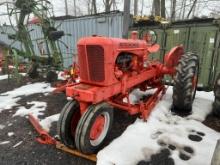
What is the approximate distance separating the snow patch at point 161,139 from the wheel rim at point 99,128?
0.53ft

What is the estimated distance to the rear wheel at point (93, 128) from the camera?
2.77m

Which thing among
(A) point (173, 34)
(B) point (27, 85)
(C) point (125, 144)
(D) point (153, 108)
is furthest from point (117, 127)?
(B) point (27, 85)

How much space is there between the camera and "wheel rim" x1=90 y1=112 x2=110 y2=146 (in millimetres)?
2957

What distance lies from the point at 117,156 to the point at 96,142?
362mm

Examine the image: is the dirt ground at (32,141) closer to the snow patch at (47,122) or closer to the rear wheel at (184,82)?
the snow patch at (47,122)

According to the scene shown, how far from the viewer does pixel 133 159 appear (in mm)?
2838

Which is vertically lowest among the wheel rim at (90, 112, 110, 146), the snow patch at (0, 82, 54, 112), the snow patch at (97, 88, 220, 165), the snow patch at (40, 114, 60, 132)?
the snow patch at (0, 82, 54, 112)

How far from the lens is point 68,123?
3.11m

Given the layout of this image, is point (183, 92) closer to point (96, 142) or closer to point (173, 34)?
point (96, 142)

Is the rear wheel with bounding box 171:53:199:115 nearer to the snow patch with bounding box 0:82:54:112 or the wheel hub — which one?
the wheel hub

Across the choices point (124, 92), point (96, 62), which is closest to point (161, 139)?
point (124, 92)

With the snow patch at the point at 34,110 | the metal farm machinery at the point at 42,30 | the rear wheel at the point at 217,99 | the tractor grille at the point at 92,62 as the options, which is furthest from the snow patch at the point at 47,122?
the metal farm machinery at the point at 42,30

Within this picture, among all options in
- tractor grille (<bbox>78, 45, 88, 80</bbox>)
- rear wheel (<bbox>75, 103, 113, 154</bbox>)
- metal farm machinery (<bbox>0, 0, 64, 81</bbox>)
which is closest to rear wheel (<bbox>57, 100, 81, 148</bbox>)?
rear wheel (<bbox>75, 103, 113, 154</bbox>)

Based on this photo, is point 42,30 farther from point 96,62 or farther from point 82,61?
point 96,62
